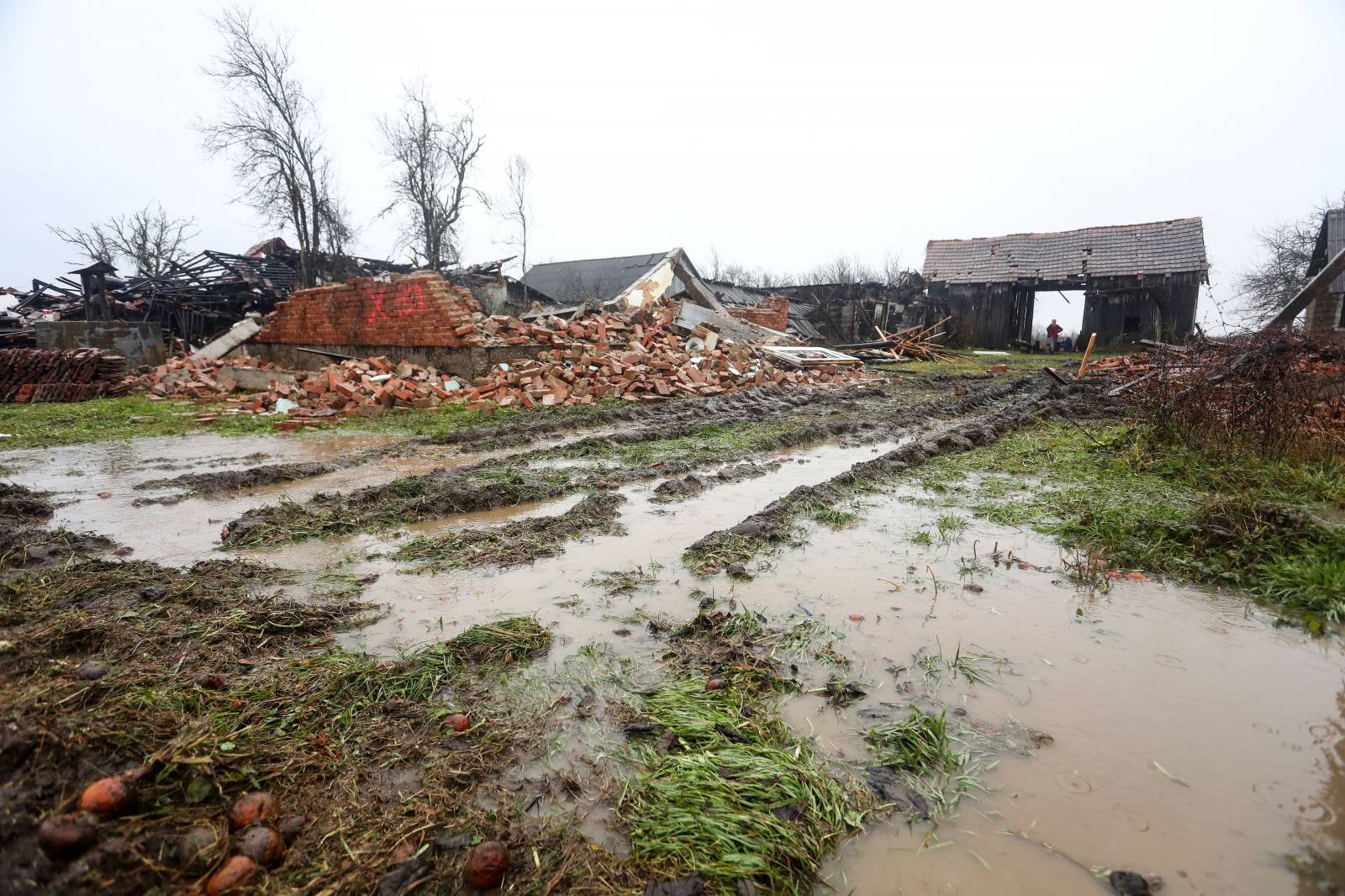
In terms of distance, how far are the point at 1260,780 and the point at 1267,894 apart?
536 mm

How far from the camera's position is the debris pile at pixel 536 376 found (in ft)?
35.4

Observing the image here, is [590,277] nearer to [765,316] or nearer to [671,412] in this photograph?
[765,316]

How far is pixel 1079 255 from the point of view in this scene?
27.3m

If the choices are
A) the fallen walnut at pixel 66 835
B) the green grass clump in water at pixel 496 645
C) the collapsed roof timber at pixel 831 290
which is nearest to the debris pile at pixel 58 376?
the collapsed roof timber at pixel 831 290

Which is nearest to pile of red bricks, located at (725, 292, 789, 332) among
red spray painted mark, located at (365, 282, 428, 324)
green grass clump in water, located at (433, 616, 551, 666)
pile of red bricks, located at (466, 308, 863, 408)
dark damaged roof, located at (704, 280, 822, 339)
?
dark damaged roof, located at (704, 280, 822, 339)

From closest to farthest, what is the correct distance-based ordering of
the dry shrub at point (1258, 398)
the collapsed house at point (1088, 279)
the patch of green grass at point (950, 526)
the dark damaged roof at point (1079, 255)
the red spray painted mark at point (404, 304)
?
the patch of green grass at point (950, 526), the dry shrub at point (1258, 398), the red spray painted mark at point (404, 304), the collapsed house at point (1088, 279), the dark damaged roof at point (1079, 255)

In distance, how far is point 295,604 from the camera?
3.10m

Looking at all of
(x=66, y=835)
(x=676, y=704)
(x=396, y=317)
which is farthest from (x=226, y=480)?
(x=396, y=317)

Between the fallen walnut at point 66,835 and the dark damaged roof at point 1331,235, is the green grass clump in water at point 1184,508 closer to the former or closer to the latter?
the fallen walnut at point 66,835

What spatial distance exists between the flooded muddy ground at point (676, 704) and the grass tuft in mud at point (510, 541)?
3cm

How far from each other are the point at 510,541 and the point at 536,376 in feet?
25.8

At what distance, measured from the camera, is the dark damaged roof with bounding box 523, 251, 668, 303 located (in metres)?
24.9

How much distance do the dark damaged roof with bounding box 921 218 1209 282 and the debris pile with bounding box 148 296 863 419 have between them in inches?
708

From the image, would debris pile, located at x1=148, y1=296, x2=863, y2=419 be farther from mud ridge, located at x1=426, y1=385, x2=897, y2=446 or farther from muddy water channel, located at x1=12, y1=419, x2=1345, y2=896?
muddy water channel, located at x1=12, y1=419, x2=1345, y2=896
